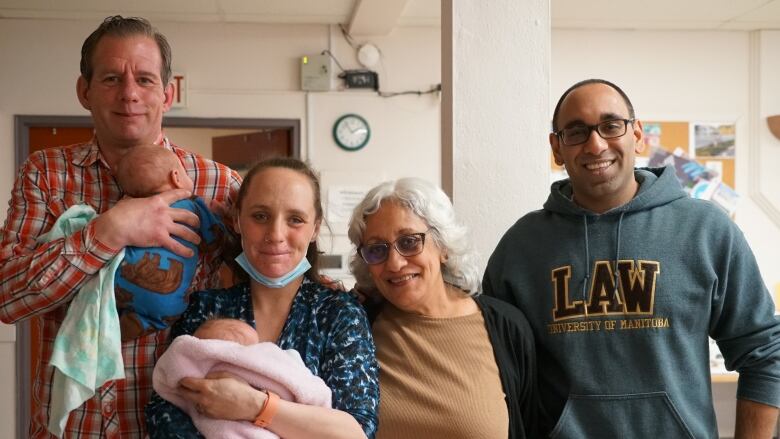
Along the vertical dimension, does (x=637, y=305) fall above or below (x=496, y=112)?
below

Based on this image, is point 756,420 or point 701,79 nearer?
point 756,420

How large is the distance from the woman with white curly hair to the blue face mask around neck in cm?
22

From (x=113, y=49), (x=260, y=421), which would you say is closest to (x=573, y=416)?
(x=260, y=421)

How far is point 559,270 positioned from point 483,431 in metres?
0.50

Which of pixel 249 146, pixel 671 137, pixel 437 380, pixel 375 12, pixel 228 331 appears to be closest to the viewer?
pixel 228 331

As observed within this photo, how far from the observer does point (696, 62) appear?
5.28 metres

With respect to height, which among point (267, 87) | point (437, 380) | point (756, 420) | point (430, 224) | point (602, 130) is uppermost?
point (267, 87)

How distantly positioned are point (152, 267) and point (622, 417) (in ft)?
4.13

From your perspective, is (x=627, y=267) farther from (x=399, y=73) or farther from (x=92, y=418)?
(x=399, y=73)

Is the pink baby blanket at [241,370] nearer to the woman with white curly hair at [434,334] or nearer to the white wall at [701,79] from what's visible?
the woman with white curly hair at [434,334]

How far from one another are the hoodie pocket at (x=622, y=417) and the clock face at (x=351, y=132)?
3450 mm

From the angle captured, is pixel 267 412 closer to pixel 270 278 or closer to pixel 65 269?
pixel 270 278

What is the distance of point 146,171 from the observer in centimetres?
162

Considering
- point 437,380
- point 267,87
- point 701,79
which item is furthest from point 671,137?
point 437,380
